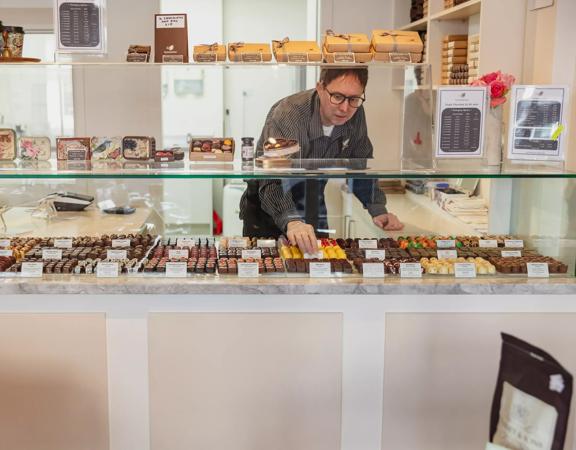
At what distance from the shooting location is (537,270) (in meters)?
2.57

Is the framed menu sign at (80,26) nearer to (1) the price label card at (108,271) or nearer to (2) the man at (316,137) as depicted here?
(2) the man at (316,137)

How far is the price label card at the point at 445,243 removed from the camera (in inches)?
112

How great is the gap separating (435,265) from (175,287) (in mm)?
972

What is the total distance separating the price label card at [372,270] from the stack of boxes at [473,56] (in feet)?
6.77

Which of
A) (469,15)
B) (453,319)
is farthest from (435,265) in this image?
(469,15)

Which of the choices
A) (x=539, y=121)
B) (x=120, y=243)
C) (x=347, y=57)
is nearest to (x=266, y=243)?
(x=120, y=243)

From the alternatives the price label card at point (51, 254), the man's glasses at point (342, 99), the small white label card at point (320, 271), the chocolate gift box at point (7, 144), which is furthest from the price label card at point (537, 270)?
the chocolate gift box at point (7, 144)

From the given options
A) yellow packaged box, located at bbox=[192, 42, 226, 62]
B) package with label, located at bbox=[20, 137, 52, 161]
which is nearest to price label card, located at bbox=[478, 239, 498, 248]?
yellow packaged box, located at bbox=[192, 42, 226, 62]

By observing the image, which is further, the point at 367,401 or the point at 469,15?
the point at 469,15

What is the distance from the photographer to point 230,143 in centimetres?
292

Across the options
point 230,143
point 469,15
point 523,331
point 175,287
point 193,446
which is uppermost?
point 469,15

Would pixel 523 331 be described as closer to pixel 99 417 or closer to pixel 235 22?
pixel 99 417

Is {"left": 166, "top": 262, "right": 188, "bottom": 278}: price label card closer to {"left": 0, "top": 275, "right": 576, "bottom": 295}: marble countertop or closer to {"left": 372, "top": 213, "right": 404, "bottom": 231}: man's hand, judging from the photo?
{"left": 0, "top": 275, "right": 576, "bottom": 295}: marble countertop

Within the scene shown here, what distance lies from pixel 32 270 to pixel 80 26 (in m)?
1.01
